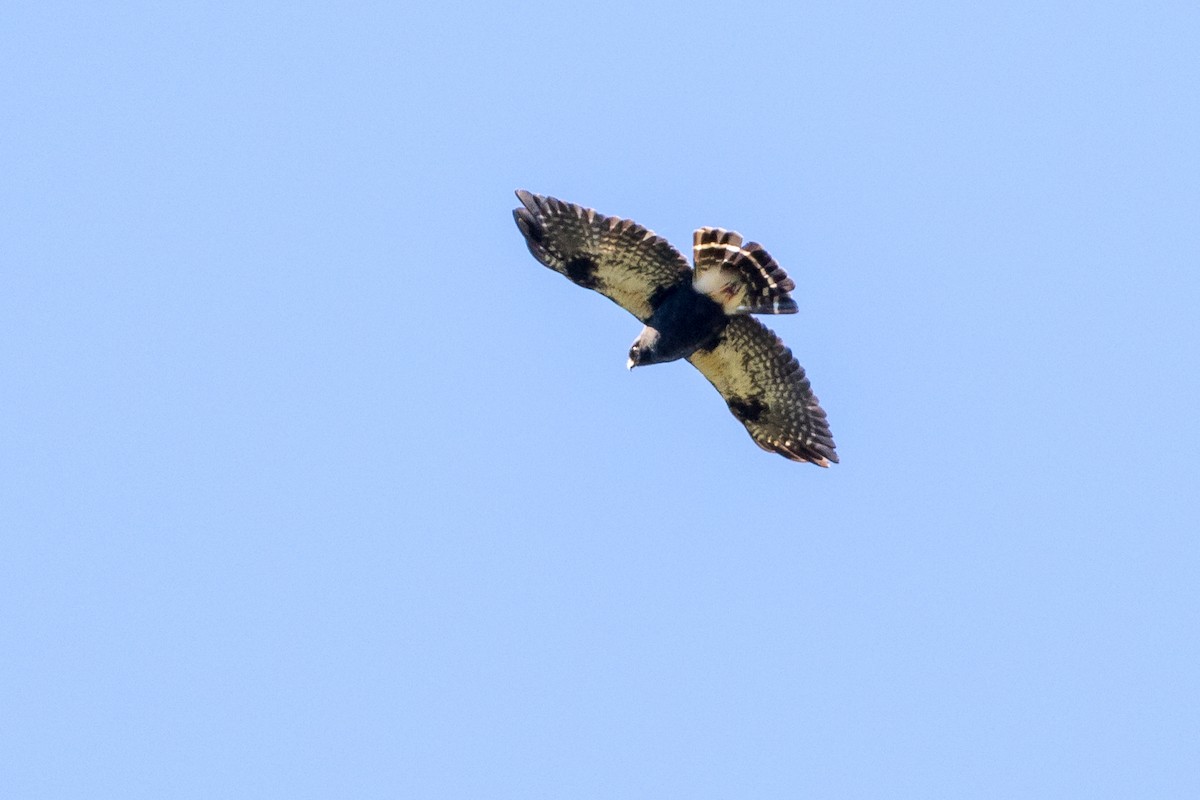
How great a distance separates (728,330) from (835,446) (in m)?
2.24

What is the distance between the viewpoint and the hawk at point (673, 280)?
21016mm

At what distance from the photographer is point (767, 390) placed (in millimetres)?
23109

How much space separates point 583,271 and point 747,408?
307 centimetres

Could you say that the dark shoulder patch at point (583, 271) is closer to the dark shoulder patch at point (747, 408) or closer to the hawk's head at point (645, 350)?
the hawk's head at point (645, 350)

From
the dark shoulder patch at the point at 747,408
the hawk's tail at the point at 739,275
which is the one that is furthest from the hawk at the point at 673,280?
the dark shoulder patch at the point at 747,408

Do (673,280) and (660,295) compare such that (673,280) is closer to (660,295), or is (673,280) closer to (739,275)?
(660,295)

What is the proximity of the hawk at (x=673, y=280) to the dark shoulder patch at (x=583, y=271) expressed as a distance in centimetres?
1

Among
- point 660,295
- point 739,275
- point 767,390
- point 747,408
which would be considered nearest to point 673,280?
point 660,295

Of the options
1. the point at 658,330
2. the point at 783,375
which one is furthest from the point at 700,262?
the point at 783,375

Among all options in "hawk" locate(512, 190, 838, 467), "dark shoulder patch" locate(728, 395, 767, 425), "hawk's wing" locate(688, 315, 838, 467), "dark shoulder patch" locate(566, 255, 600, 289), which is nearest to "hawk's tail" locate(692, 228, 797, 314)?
"hawk" locate(512, 190, 838, 467)

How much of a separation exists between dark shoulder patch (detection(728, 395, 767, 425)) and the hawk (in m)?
0.61

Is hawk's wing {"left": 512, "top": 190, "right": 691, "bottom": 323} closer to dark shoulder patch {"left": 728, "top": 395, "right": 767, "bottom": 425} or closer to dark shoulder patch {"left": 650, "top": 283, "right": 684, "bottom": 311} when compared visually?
dark shoulder patch {"left": 650, "top": 283, "right": 684, "bottom": 311}

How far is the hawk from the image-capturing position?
2102 centimetres

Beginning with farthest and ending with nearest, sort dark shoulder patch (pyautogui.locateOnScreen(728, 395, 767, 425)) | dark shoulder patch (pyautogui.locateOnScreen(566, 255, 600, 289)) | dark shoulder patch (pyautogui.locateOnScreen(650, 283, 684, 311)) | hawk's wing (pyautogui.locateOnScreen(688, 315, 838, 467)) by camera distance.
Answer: dark shoulder patch (pyautogui.locateOnScreen(728, 395, 767, 425)) → hawk's wing (pyautogui.locateOnScreen(688, 315, 838, 467)) → dark shoulder patch (pyautogui.locateOnScreen(650, 283, 684, 311)) → dark shoulder patch (pyautogui.locateOnScreen(566, 255, 600, 289))
